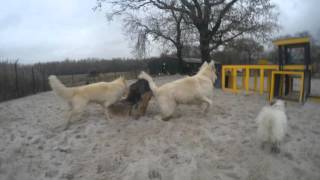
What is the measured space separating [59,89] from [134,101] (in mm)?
1822

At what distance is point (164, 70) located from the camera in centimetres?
2525

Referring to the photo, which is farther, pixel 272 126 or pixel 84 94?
pixel 84 94

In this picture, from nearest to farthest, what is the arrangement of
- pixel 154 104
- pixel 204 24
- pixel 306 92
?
pixel 154 104 → pixel 306 92 → pixel 204 24

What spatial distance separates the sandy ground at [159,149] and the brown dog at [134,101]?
31 cm

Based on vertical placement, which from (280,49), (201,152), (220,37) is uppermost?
(220,37)

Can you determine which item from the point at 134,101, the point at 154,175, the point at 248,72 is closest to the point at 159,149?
the point at 154,175

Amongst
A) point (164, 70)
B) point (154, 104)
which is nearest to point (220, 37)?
point (164, 70)

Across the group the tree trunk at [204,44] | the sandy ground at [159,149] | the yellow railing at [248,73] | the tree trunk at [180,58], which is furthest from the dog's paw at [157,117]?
the tree trunk at [180,58]

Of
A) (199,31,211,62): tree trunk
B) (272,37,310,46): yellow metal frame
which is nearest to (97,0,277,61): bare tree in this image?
(199,31,211,62): tree trunk

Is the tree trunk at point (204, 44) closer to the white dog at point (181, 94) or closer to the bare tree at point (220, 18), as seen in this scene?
the bare tree at point (220, 18)

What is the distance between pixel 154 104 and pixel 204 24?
35.4ft

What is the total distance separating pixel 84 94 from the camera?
6832 millimetres

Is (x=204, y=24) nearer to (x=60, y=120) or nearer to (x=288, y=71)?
(x=288, y=71)

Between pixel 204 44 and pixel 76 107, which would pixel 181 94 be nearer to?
pixel 76 107
